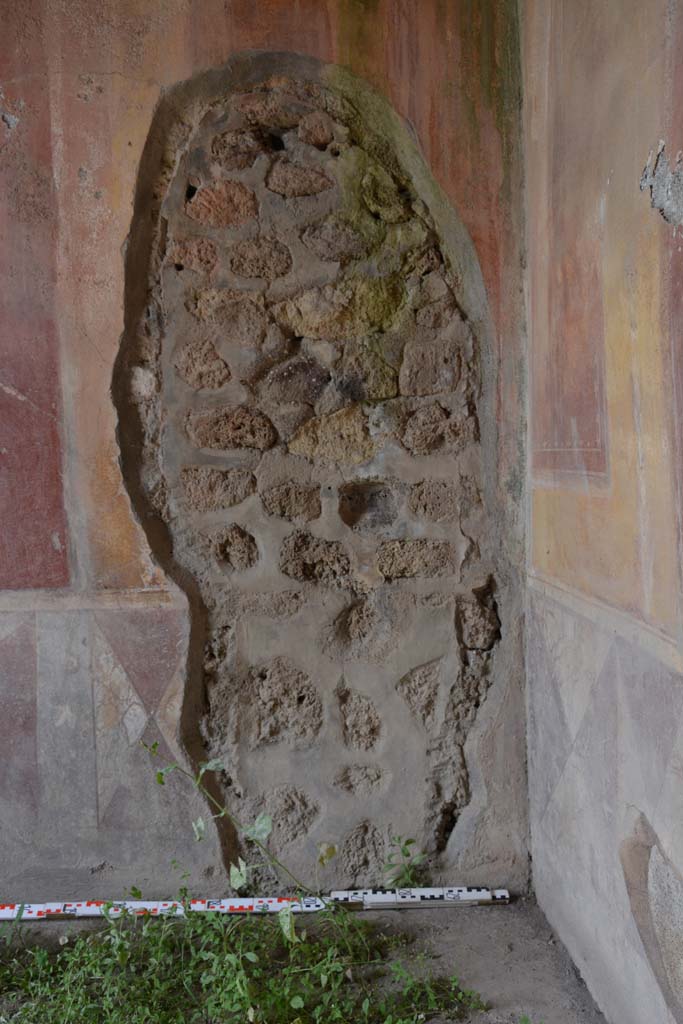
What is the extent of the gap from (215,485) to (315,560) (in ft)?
1.30

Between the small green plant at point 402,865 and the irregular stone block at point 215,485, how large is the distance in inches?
46.5

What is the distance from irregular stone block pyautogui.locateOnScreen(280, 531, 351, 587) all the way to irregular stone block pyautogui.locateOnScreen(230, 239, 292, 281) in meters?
0.83

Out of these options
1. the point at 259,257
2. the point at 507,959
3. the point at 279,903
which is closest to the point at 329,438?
the point at 259,257

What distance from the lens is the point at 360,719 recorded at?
250cm

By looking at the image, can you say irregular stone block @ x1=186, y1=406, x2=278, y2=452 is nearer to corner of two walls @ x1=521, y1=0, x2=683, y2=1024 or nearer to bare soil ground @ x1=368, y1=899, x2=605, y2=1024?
corner of two walls @ x1=521, y1=0, x2=683, y2=1024

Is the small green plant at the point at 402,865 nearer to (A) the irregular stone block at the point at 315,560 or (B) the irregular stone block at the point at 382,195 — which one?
(A) the irregular stone block at the point at 315,560

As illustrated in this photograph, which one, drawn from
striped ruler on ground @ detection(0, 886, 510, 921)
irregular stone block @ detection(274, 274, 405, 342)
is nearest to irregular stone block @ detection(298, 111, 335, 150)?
irregular stone block @ detection(274, 274, 405, 342)

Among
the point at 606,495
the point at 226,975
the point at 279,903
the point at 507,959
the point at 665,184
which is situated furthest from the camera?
the point at 279,903

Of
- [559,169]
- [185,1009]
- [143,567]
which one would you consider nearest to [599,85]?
[559,169]

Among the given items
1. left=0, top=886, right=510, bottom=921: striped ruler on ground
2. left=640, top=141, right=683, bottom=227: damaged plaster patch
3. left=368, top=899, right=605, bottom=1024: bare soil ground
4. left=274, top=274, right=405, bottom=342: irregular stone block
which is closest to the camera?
left=640, top=141, right=683, bottom=227: damaged plaster patch

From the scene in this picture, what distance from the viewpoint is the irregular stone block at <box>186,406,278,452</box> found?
247cm

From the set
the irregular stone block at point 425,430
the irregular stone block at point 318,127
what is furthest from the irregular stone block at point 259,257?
the irregular stone block at point 425,430

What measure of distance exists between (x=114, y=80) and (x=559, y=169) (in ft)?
4.44

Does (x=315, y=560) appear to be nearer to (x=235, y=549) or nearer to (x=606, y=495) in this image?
(x=235, y=549)
